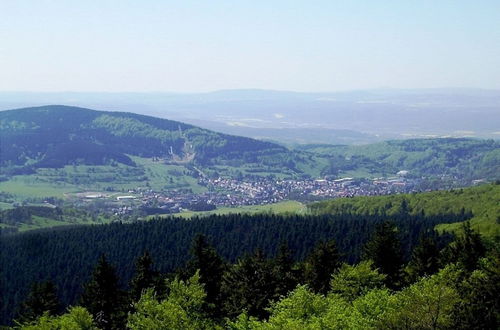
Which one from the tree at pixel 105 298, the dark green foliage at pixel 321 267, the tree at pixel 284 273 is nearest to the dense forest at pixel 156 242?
the tree at pixel 284 273

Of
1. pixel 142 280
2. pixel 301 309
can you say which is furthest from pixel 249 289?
pixel 301 309

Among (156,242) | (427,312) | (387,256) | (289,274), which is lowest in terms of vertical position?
(156,242)

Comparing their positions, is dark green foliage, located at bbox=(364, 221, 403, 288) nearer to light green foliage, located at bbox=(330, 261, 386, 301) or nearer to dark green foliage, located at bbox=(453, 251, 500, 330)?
light green foliage, located at bbox=(330, 261, 386, 301)

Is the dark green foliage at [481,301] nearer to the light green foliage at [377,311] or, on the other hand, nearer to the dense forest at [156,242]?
the light green foliage at [377,311]

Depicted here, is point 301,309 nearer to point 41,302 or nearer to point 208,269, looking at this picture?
point 208,269

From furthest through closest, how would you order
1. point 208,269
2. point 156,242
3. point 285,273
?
point 156,242
point 285,273
point 208,269

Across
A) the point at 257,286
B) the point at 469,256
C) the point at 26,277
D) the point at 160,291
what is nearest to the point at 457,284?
the point at 469,256
